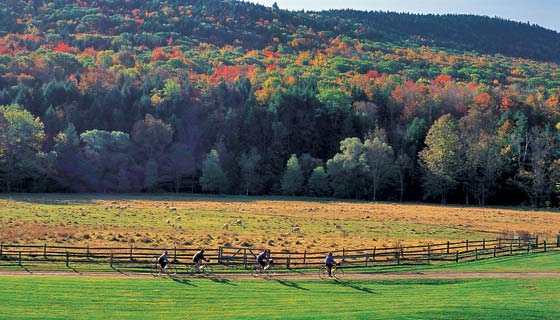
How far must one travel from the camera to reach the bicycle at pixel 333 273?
119ft

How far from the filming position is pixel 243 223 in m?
60.2

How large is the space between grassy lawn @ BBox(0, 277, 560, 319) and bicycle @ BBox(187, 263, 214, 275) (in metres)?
1.77

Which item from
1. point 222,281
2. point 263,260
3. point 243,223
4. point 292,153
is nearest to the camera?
point 222,281

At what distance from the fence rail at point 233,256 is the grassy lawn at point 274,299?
12.5 ft

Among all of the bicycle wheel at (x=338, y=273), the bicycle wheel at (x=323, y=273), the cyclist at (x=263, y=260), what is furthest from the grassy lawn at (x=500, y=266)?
the cyclist at (x=263, y=260)

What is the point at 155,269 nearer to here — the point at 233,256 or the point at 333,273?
the point at 233,256

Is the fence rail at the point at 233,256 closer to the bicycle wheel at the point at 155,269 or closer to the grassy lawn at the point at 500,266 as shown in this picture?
the bicycle wheel at the point at 155,269

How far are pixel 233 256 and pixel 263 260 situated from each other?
2.92m

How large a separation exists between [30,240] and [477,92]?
101904 mm

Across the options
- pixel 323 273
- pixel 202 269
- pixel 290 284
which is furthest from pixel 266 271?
pixel 202 269

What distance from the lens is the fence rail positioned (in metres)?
37.0

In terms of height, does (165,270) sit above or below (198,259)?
below

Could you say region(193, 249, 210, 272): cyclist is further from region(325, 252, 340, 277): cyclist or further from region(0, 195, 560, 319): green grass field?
region(325, 252, 340, 277): cyclist

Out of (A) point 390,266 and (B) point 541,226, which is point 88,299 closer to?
(A) point 390,266
